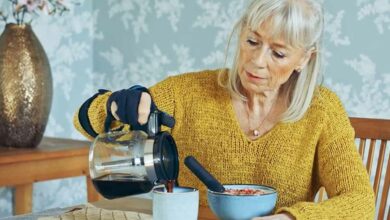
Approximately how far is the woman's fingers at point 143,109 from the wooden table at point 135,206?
23 cm

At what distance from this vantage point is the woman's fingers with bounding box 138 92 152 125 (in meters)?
1.24

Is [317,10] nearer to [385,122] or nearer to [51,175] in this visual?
[385,122]

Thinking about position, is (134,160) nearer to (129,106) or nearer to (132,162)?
(132,162)

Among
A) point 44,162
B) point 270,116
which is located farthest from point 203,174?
point 44,162

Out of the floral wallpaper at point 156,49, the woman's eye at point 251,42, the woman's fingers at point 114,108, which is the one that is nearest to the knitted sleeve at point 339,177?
the woman's eye at point 251,42

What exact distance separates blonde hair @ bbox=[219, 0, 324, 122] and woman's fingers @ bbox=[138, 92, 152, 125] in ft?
1.07

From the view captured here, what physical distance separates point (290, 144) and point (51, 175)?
0.94m

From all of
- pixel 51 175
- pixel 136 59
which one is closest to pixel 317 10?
pixel 51 175

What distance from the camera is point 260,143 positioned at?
5.09 ft

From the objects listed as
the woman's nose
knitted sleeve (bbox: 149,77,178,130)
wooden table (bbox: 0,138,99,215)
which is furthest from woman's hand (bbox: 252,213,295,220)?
wooden table (bbox: 0,138,99,215)

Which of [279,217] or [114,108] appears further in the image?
[114,108]

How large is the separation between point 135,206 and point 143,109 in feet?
0.88

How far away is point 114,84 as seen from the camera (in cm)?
288

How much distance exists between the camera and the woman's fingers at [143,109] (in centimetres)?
124
